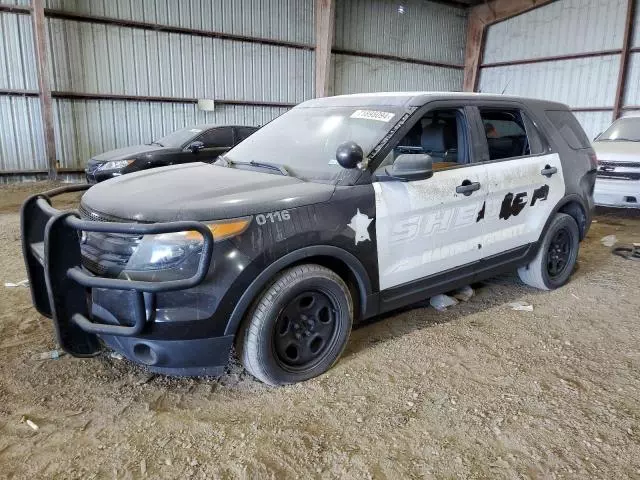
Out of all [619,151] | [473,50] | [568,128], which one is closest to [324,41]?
[473,50]

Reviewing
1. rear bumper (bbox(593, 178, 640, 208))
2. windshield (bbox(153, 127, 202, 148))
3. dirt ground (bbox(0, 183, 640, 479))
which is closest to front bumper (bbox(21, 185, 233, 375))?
dirt ground (bbox(0, 183, 640, 479))

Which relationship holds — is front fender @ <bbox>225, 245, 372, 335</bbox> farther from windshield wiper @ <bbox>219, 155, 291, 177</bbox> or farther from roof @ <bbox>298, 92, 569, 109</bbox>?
roof @ <bbox>298, 92, 569, 109</bbox>

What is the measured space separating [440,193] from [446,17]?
15.5m

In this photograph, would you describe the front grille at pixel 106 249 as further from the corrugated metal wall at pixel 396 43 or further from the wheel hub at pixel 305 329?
the corrugated metal wall at pixel 396 43

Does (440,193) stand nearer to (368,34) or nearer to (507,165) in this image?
(507,165)

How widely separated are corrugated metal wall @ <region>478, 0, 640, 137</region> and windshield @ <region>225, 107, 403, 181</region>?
12568 mm

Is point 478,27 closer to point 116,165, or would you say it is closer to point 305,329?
point 116,165

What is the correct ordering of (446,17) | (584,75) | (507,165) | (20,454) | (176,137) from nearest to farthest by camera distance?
(20,454), (507,165), (176,137), (584,75), (446,17)

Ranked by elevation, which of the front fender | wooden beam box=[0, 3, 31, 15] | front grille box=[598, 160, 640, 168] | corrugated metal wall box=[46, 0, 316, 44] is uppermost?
corrugated metal wall box=[46, 0, 316, 44]

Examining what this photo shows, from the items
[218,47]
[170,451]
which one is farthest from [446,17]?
[170,451]

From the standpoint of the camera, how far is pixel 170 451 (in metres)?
2.27

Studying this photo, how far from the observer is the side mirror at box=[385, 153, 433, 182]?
2.93 m

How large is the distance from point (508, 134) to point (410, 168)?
4.85 feet

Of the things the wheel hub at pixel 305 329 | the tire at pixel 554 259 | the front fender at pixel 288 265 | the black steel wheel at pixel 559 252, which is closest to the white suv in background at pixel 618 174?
the tire at pixel 554 259
